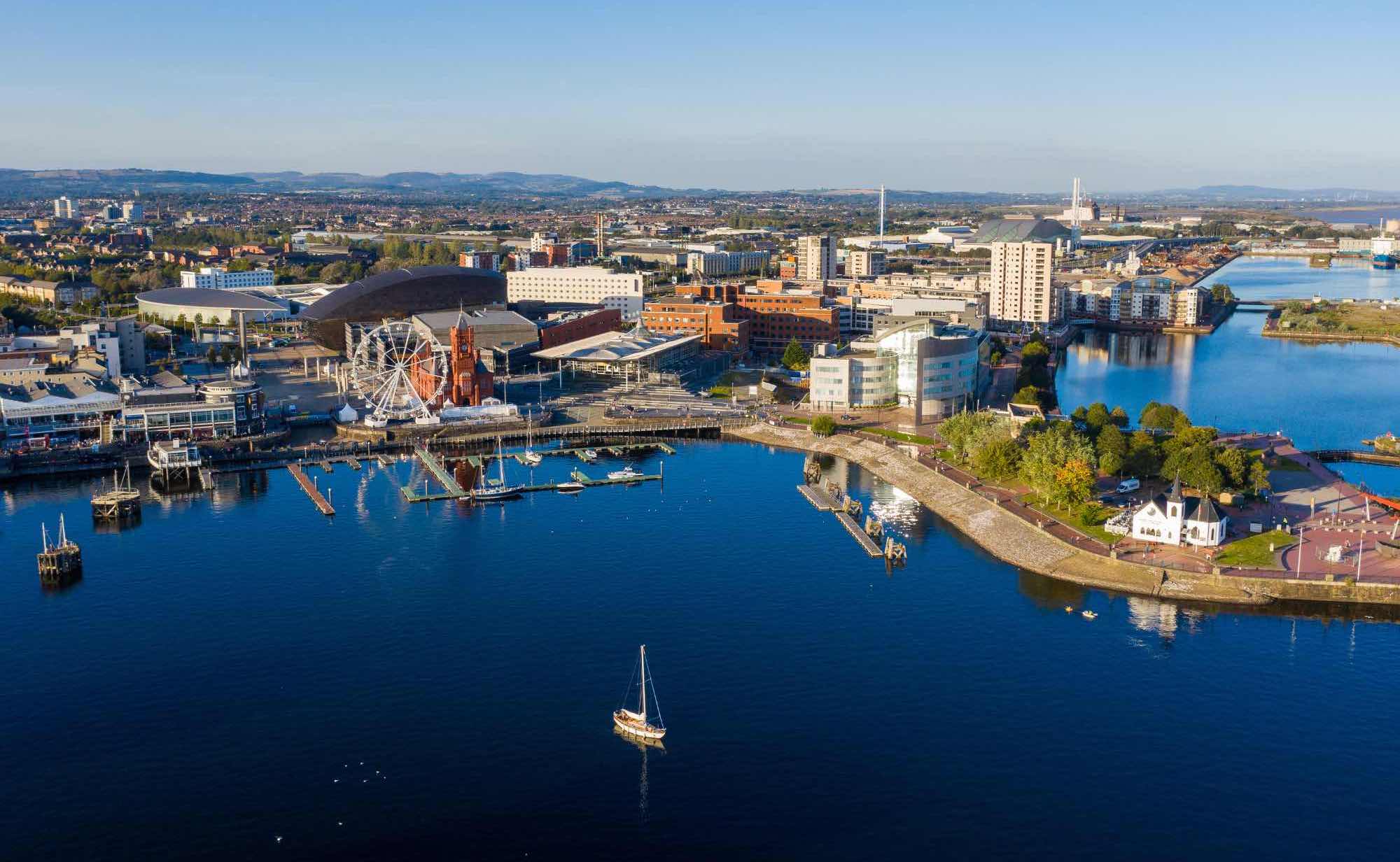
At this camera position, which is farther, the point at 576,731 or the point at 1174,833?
the point at 576,731

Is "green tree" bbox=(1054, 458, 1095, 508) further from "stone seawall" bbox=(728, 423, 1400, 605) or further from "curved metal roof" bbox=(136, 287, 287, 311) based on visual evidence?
"curved metal roof" bbox=(136, 287, 287, 311)

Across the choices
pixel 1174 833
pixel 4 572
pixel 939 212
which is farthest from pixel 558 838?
pixel 939 212

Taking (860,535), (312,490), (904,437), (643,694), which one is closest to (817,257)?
(904,437)

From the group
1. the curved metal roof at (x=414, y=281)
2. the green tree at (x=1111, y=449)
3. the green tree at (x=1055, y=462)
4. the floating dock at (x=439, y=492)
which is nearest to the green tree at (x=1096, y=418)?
the green tree at (x=1111, y=449)

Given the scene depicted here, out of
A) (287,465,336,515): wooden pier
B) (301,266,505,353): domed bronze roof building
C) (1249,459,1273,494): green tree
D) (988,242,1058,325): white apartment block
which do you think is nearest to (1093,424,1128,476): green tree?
(1249,459,1273,494): green tree

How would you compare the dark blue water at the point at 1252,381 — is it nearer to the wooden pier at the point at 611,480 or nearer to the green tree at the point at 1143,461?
the green tree at the point at 1143,461

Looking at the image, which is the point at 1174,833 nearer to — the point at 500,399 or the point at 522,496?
the point at 522,496
